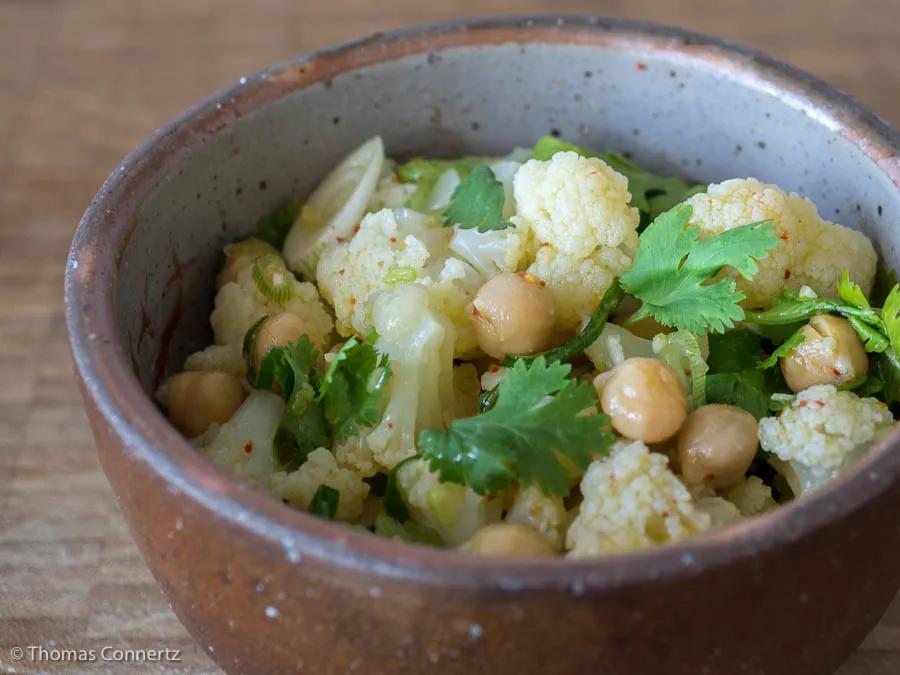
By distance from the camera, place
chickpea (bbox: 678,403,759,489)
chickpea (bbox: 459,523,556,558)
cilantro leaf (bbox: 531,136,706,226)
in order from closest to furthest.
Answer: chickpea (bbox: 459,523,556,558)
chickpea (bbox: 678,403,759,489)
cilantro leaf (bbox: 531,136,706,226)

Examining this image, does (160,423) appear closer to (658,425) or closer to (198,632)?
(198,632)

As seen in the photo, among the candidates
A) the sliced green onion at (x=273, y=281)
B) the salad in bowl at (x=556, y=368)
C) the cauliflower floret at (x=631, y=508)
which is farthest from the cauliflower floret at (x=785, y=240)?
the sliced green onion at (x=273, y=281)

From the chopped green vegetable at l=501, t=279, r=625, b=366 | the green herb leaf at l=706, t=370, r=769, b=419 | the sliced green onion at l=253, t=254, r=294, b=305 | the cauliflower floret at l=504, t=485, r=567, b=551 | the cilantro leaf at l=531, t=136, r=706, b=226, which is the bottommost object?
the cauliflower floret at l=504, t=485, r=567, b=551

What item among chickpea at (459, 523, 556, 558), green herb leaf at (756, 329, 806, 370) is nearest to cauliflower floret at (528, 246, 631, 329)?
green herb leaf at (756, 329, 806, 370)

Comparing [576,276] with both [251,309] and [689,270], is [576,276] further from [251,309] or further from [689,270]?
[251,309]

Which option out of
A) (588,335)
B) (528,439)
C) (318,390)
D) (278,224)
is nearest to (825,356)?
(588,335)

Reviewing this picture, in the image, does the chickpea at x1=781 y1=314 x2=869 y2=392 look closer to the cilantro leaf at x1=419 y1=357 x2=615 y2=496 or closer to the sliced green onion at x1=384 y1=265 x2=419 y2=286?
the cilantro leaf at x1=419 y1=357 x2=615 y2=496

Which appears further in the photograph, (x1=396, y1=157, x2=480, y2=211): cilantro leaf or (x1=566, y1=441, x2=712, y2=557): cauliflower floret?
(x1=396, y1=157, x2=480, y2=211): cilantro leaf
